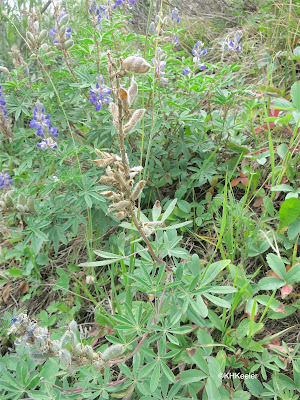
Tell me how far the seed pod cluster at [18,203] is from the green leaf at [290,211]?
3.82 ft

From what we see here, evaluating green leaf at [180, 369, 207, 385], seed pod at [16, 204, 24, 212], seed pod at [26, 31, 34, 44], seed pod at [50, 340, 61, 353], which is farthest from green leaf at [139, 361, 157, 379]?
seed pod at [26, 31, 34, 44]

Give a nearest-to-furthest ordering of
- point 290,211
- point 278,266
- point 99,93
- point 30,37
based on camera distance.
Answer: point 278,266, point 290,211, point 99,93, point 30,37

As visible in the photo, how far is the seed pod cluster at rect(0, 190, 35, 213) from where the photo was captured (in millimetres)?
1609

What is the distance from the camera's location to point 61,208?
71.3 inches

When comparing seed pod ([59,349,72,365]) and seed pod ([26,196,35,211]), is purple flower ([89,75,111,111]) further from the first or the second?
seed pod ([59,349,72,365])

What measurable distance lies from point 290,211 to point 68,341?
107 cm

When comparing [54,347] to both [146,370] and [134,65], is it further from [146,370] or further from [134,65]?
[134,65]

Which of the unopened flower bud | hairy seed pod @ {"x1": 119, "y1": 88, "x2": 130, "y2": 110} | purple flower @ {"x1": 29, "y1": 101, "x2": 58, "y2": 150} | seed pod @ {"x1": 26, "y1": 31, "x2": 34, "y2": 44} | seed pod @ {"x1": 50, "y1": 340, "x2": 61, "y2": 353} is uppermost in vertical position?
hairy seed pod @ {"x1": 119, "y1": 88, "x2": 130, "y2": 110}

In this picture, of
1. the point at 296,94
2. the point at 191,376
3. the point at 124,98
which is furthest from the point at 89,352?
the point at 296,94

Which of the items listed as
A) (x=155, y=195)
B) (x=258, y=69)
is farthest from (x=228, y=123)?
(x=258, y=69)

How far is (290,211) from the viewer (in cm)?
157

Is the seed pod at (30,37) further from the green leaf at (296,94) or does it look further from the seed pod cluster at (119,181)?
the green leaf at (296,94)

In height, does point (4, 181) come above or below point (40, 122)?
below

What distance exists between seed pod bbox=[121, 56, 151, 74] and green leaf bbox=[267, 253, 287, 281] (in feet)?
3.08
